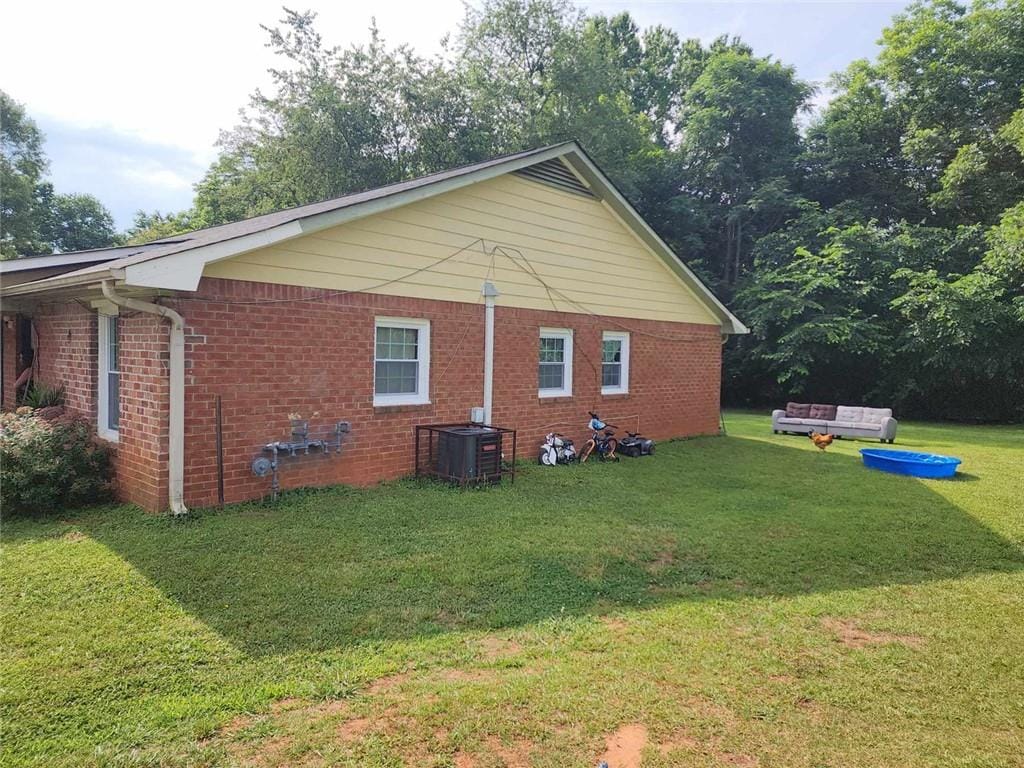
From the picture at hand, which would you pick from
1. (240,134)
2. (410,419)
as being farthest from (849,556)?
(240,134)

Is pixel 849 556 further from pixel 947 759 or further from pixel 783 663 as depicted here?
pixel 947 759

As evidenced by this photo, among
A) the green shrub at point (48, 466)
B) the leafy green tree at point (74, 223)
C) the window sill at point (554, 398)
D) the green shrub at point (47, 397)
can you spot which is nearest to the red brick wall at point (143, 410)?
the green shrub at point (48, 466)

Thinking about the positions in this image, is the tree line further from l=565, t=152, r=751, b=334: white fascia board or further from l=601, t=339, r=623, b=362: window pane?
l=601, t=339, r=623, b=362: window pane

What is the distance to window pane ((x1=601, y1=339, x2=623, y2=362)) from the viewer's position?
40.5ft

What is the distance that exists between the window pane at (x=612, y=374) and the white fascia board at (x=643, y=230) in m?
2.58

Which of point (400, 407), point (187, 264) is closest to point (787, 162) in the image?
point (400, 407)

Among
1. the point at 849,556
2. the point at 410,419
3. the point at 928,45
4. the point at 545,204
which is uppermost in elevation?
the point at 928,45

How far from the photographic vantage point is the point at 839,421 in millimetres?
16750

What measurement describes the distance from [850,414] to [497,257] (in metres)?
12.1

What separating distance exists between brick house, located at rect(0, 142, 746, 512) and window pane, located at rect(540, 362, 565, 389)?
0.04 m

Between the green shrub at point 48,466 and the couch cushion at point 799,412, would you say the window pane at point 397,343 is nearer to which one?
the green shrub at point 48,466

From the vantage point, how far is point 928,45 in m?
25.8

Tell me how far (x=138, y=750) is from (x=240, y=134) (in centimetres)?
3500

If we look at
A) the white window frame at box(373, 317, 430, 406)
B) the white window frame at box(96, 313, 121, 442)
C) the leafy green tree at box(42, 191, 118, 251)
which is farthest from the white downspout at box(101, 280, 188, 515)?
the leafy green tree at box(42, 191, 118, 251)
